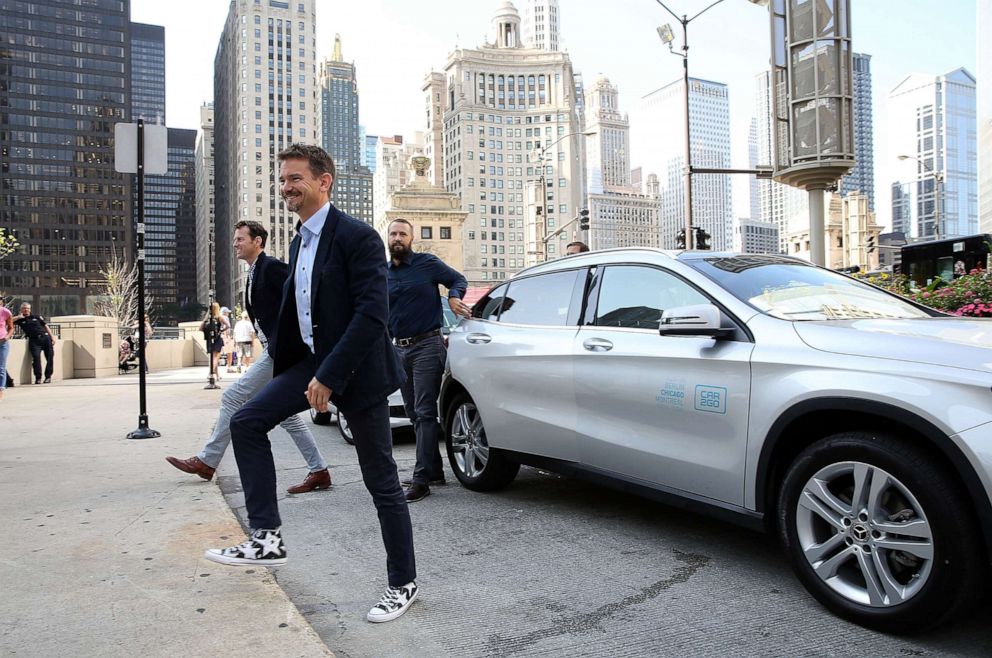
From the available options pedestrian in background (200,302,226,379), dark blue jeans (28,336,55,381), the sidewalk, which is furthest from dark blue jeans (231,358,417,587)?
dark blue jeans (28,336,55,381)

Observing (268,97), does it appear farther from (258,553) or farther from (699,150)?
(258,553)

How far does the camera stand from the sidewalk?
2.89m

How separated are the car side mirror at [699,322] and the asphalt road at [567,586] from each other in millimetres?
1203

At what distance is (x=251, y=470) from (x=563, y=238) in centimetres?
14342

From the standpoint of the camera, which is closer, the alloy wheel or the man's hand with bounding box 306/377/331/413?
the alloy wheel

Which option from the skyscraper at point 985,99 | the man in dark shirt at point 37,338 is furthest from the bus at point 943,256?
the skyscraper at point 985,99

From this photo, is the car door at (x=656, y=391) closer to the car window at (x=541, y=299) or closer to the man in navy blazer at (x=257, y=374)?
the car window at (x=541, y=299)

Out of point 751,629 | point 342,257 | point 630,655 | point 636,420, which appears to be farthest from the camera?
point 636,420

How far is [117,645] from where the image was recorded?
284 centimetres

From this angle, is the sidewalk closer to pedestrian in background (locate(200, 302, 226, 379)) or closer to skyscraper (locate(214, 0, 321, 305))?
pedestrian in background (locate(200, 302, 226, 379))

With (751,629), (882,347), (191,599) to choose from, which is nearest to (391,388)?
(191,599)

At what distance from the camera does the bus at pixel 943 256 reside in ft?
70.3

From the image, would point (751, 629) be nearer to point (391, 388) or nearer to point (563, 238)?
point (391, 388)

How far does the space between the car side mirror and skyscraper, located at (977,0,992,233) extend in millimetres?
54963
